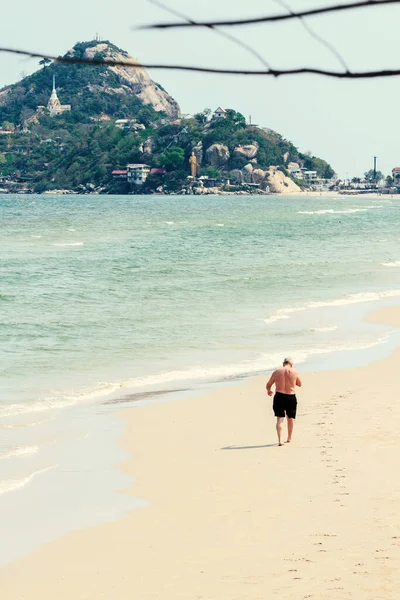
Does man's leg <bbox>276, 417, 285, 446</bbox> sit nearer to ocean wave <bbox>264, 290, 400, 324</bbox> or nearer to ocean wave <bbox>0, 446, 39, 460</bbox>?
ocean wave <bbox>0, 446, 39, 460</bbox>

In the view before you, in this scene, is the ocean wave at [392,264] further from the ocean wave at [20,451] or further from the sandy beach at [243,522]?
the ocean wave at [20,451]

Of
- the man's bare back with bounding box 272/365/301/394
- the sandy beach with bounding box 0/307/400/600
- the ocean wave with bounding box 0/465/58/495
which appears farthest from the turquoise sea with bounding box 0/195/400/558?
the man's bare back with bounding box 272/365/301/394

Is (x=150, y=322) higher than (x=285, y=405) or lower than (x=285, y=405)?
lower

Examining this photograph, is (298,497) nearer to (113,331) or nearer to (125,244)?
(113,331)

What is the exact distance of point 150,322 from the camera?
25.7 m

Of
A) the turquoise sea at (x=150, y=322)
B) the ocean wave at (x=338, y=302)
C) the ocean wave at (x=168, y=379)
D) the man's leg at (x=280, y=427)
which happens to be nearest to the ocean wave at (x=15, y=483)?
the turquoise sea at (x=150, y=322)

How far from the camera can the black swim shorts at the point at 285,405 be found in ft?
39.8

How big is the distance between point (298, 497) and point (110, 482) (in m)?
2.24

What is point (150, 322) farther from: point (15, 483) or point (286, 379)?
point (15, 483)

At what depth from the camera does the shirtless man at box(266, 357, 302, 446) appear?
39.0 feet

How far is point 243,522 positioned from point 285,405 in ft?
10.1

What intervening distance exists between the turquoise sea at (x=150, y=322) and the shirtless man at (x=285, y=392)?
8.75ft

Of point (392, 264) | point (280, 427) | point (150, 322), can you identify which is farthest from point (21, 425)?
point (392, 264)

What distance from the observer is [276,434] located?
13055 millimetres
